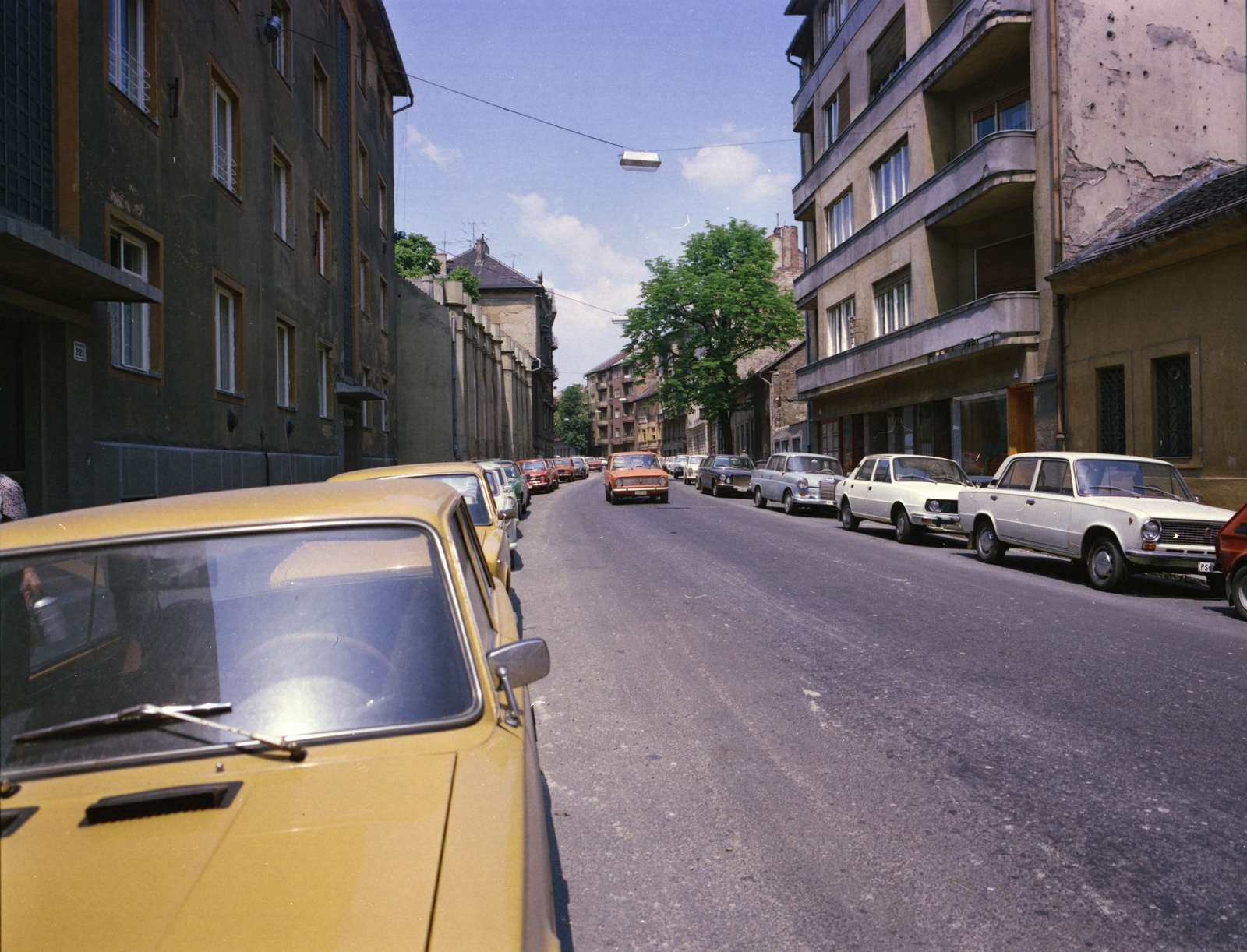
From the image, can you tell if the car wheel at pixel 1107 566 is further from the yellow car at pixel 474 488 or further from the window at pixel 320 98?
the window at pixel 320 98

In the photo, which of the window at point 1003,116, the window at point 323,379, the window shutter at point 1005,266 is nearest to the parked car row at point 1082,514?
the window shutter at point 1005,266

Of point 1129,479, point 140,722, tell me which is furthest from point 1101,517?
point 140,722

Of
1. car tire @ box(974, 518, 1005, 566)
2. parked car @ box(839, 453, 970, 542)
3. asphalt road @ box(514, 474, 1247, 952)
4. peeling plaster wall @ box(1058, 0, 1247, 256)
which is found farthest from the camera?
peeling plaster wall @ box(1058, 0, 1247, 256)

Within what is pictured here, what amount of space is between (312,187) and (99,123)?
951cm

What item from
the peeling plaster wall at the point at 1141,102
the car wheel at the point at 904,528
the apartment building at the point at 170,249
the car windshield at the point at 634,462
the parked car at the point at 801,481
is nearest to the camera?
the apartment building at the point at 170,249

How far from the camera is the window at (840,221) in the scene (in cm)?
2758

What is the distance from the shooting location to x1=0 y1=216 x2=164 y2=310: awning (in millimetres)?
6395

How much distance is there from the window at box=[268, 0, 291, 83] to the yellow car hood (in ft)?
56.0

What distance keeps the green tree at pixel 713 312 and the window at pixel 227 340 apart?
3048 cm

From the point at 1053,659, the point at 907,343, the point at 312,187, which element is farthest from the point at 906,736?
the point at 907,343

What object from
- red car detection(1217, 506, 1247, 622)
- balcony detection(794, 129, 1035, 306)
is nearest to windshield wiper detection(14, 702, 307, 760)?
red car detection(1217, 506, 1247, 622)

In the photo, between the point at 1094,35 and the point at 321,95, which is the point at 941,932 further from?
the point at 321,95

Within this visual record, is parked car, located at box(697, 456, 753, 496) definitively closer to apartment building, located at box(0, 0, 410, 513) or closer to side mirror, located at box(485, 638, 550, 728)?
apartment building, located at box(0, 0, 410, 513)

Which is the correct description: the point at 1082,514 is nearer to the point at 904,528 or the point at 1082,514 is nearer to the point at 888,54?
the point at 904,528
